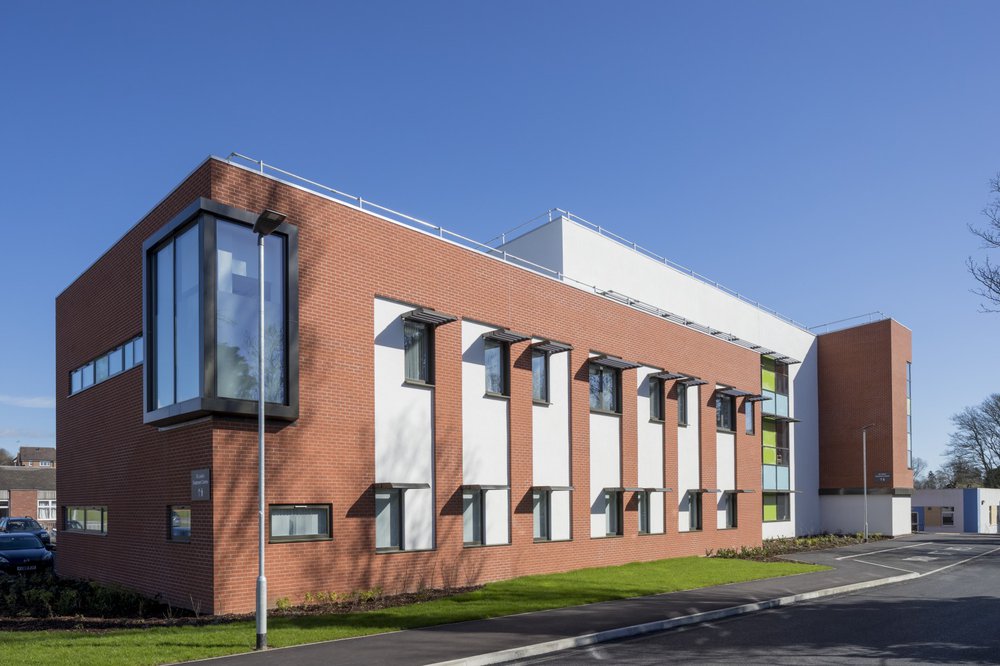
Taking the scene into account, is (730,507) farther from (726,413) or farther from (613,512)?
(613,512)

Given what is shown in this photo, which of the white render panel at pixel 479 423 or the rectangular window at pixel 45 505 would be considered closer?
the white render panel at pixel 479 423

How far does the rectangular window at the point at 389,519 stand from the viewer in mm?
18078

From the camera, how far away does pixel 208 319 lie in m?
15.1

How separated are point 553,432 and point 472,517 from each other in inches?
154

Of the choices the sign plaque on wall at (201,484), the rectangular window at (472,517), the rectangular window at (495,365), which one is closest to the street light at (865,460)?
the rectangular window at (495,365)

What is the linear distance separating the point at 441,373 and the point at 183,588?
7354mm

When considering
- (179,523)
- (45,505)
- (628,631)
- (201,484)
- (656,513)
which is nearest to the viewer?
(628,631)

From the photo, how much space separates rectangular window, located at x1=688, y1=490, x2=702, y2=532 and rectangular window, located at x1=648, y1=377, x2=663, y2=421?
11.5 feet

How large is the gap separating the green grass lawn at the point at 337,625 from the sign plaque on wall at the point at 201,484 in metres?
2.51

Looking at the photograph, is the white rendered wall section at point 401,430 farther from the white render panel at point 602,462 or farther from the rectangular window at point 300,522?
the white render panel at point 602,462

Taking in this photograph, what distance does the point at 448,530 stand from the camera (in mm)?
19625

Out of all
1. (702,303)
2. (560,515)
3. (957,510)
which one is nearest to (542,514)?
(560,515)

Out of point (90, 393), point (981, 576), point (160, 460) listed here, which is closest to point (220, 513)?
point (160, 460)

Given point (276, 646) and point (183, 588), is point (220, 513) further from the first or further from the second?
point (276, 646)
